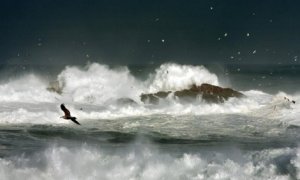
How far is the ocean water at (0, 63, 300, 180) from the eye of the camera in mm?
20391

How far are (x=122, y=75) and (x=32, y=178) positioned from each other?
99.6ft

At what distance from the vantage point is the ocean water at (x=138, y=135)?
20.4 m

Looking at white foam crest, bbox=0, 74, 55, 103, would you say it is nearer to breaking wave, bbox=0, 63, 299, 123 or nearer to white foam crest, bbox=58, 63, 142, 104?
breaking wave, bbox=0, 63, 299, 123

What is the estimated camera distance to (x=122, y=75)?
5025 centimetres

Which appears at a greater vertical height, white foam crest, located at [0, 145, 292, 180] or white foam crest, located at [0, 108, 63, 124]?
white foam crest, located at [0, 108, 63, 124]

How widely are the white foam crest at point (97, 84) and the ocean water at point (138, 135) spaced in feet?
0.30

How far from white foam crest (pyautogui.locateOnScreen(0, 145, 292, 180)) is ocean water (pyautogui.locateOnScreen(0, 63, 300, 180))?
31 mm

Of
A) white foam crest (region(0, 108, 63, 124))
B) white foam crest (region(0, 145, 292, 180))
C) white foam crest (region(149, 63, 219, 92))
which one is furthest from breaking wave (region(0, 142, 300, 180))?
white foam crest (region(149, 63, 219, 92))

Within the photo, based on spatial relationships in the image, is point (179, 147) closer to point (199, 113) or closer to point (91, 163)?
point (91, 163)

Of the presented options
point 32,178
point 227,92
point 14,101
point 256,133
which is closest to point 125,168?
point 32,178

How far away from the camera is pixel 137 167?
20719 millimetres

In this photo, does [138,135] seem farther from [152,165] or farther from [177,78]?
[177,78]

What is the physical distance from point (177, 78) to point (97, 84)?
Result: 20.2 ft

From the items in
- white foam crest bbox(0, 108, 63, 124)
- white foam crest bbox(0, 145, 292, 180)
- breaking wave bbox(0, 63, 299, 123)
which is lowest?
white foam crest bbox(0, 145, 292, 180)
